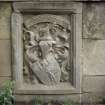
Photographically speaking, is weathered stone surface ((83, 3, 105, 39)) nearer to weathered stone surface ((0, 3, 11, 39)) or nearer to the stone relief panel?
the stone relief panel

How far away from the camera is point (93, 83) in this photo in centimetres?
645

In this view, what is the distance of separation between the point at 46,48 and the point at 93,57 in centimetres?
88

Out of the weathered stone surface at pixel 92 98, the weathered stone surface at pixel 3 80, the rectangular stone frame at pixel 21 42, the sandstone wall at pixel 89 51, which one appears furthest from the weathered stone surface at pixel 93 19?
the weathered stone surface at pixel 3 80

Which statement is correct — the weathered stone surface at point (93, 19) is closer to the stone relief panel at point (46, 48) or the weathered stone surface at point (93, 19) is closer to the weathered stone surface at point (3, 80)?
the stone relief panel at point (46, 48)

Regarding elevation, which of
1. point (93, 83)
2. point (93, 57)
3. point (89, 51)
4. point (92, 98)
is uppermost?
point (89, 51)

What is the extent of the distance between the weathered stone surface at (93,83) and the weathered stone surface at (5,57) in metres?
1.41

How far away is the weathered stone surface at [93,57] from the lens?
20.8 ft

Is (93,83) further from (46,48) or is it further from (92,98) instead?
(46,48)

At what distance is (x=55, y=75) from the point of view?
6.35m

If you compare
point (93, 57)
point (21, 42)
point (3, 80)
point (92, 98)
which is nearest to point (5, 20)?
point (21, 42)

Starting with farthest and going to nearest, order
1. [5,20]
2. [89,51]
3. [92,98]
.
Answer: [92,98]
[89,51]
[5,20]

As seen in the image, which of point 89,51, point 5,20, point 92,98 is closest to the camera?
point 5,20

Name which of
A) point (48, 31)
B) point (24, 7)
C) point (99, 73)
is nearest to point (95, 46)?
point (99, 73)

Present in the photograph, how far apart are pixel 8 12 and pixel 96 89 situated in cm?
214
